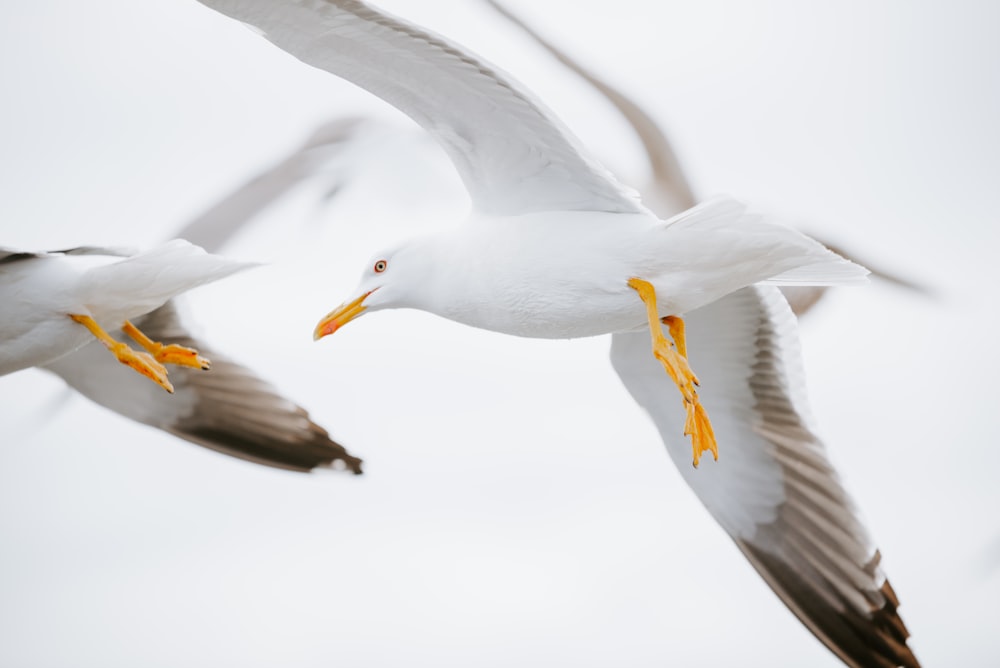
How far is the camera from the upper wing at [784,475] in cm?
346

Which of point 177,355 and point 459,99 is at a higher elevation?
point 459,99

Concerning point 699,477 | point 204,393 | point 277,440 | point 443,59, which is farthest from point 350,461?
point 443,59

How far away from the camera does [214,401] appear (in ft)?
13.0

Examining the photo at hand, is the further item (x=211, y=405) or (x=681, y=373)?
(x=211, y=405)

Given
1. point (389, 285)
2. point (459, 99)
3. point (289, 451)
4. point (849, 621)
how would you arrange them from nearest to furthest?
point (459, 99), point (389, 285), point (849, 621), point (289, 451)

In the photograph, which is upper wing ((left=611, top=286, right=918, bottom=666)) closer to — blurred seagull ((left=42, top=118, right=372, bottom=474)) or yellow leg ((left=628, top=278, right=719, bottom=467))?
yellow leg ((left=628, top=278, right=719, bottom=467))

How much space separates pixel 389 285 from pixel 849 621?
4.63ft

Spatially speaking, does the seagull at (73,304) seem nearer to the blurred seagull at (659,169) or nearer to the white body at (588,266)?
the white body at (588,266)

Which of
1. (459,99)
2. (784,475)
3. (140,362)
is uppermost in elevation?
(459,99)

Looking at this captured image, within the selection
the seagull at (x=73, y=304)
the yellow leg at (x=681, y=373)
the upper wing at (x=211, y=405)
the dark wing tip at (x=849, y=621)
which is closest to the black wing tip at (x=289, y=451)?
the upper wing at (x=211, y=405)

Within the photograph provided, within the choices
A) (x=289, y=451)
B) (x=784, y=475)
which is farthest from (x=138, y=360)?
(x=784, y=475)

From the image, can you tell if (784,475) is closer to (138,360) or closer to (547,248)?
(547,248)

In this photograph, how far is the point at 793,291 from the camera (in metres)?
4.18

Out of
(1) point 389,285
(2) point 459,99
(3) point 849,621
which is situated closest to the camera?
(2) point 459,99
